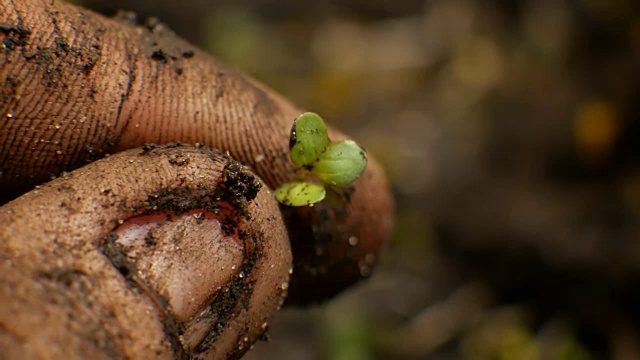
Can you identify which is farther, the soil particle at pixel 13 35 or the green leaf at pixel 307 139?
the green leaf at pixel 307 139

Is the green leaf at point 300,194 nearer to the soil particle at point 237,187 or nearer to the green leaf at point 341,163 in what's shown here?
the green leaf at point 341,163

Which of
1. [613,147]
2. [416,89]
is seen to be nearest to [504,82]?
[416,89]

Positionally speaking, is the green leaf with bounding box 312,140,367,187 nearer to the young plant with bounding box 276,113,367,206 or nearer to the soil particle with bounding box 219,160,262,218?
the young plant with bounding box 276,113,367,206

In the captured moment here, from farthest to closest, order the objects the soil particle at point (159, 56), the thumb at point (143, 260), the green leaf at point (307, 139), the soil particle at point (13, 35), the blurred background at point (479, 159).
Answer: the blurred background at point (479, 159) < the soil particle at point (159, 56) < the green leaf at point (307, 139) < the soil particle at point (13, 35) < the thumb at point (143, 260)

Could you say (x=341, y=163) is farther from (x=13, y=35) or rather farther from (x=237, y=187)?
(x=13, y=35)

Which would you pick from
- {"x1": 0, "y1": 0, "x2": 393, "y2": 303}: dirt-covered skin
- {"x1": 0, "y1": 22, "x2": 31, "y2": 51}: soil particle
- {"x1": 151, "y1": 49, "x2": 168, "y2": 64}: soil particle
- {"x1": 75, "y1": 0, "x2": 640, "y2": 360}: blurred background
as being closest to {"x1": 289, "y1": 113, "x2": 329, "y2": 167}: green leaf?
{"x1": 0, "y1": 0, "x2": 393, "y2": 303}: dirt-covered skin

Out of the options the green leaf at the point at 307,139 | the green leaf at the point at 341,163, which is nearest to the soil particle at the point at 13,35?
the green leaf at the point at 307,139

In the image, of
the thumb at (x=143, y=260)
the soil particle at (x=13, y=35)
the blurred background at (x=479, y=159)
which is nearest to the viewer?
the thumb at (x=143, y=260)
